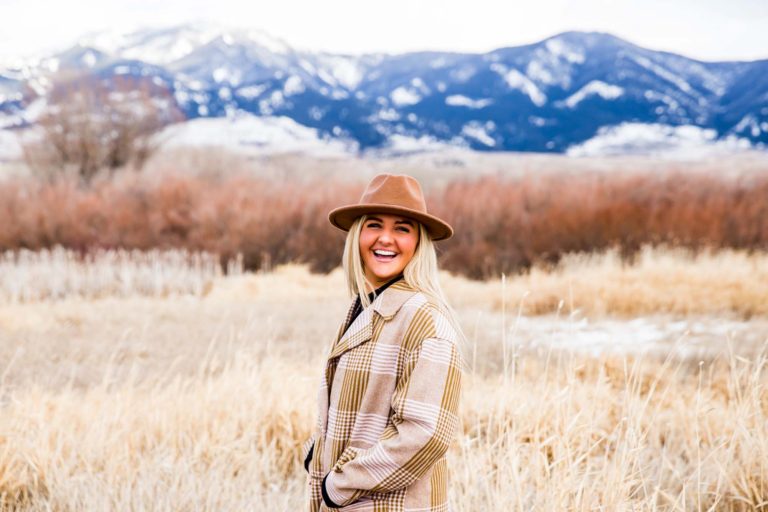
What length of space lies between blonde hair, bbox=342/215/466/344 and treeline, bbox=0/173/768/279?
1030cm

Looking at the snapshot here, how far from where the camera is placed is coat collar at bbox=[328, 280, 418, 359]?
1745 mm

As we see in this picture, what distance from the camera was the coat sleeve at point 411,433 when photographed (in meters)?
1.59

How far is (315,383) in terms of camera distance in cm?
482

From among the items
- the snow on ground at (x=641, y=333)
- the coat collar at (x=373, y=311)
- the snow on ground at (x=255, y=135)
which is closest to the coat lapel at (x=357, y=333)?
the coat collar at (x=373, y=311)

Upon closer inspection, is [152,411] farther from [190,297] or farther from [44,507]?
[190,297]

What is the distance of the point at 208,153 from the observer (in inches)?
1273

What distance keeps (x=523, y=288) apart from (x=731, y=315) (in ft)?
9.29

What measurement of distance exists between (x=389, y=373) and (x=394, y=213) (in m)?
0.41

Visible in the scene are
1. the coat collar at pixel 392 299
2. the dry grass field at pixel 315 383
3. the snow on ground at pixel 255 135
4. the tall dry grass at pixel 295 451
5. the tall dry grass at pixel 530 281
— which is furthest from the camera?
the snow on ground at pixel 255 135

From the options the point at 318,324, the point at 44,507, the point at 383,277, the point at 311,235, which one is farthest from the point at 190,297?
the point at 383,277

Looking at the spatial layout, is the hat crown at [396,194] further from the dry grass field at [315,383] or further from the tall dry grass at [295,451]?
the tall dry grass at [295,451]

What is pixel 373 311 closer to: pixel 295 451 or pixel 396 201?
pixel 396 201

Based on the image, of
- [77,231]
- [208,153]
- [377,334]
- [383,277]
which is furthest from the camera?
[208,153]

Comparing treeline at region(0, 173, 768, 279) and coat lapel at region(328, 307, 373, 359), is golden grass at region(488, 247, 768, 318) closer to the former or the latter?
treeline at region(0, 173, 768, 279)
